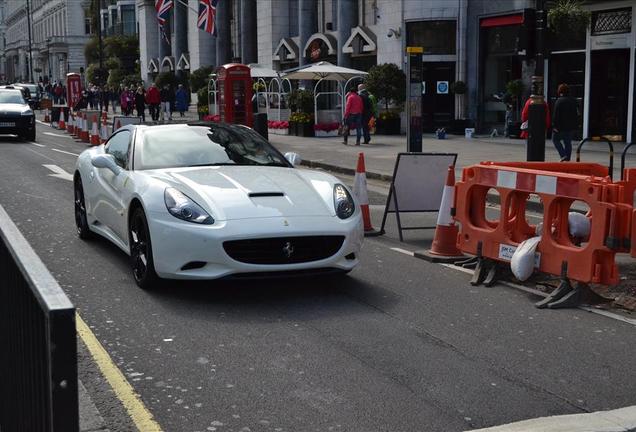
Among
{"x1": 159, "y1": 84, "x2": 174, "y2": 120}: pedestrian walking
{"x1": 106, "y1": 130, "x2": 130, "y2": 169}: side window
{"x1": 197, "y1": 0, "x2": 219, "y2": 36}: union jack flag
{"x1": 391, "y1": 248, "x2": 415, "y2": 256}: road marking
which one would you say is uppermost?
{"x1": 197, "y1": 0, "x2": 219, "y2": 36}: union jack flag

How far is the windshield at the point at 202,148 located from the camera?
7.98 meters

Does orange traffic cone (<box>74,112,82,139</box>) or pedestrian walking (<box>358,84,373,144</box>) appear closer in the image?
pedestrian walking (<box>358,84,373,144</box>)

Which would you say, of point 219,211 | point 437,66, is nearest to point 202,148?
point 219,211

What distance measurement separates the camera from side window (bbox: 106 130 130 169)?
8329 mm

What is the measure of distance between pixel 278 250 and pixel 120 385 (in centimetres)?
212

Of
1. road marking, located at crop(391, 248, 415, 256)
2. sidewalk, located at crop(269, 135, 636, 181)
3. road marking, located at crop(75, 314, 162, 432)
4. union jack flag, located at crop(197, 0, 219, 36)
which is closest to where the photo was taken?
road marking, located at crop(75, 314, 162, 432)

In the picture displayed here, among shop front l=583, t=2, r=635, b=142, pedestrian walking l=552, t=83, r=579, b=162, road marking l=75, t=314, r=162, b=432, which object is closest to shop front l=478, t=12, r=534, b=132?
shop front l=583, t=2, r=635, b=142

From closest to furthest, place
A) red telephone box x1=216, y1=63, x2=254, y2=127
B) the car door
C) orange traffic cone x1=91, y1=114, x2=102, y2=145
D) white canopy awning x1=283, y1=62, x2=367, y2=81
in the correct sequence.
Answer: the car door
orange traffic cone x1=91, y1=114, x2=102, y2=145
red telephone box x1=216, y1=63, x2=254, y2=127
white canopy awning x1=283, y1=62, x2=367, y2=81

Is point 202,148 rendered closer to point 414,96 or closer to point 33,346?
→ point 33,346

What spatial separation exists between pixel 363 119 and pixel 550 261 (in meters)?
19.1

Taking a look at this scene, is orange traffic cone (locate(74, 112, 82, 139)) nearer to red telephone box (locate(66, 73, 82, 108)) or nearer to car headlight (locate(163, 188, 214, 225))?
red telephone box (locate(66, 73, 82, 108))

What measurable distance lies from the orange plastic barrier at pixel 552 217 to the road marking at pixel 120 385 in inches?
147

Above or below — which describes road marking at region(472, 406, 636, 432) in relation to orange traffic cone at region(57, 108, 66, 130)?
below

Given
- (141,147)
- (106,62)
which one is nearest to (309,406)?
(141,147)
